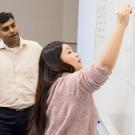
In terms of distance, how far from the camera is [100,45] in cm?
192

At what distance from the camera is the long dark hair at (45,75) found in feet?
4.36

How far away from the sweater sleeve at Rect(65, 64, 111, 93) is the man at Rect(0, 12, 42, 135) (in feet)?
3.46

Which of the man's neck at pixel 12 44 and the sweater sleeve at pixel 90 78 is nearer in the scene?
the sweater sleeve at pixel 90 78

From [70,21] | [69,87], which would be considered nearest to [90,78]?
[69,87]

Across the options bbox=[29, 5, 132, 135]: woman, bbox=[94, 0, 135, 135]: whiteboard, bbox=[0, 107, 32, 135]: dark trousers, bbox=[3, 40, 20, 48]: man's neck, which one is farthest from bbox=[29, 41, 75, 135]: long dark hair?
bbox=[3, 40, 20, 48]: man's neck

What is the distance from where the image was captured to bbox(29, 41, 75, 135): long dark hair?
52.4 inches

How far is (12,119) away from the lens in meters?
2.20

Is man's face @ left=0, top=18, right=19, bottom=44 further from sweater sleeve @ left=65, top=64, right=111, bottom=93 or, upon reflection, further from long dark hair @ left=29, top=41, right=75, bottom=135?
sweater sleeve @ left=65, top=64, right=111, bottom=93

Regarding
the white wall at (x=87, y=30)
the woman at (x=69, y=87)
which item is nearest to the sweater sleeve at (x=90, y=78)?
the woman at (x=69, y=87)

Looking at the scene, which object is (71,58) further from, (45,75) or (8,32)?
(8,32)

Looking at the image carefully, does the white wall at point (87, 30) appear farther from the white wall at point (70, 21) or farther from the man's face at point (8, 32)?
the white wall at point (70, 21)

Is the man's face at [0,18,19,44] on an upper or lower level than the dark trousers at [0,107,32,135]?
upper

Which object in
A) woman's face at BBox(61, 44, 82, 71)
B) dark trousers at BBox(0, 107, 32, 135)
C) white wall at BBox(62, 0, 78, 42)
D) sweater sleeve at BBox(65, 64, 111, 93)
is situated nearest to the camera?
sweater sleeve at BBox(65, 64, 111, 93)

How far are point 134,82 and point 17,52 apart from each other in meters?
1.16
